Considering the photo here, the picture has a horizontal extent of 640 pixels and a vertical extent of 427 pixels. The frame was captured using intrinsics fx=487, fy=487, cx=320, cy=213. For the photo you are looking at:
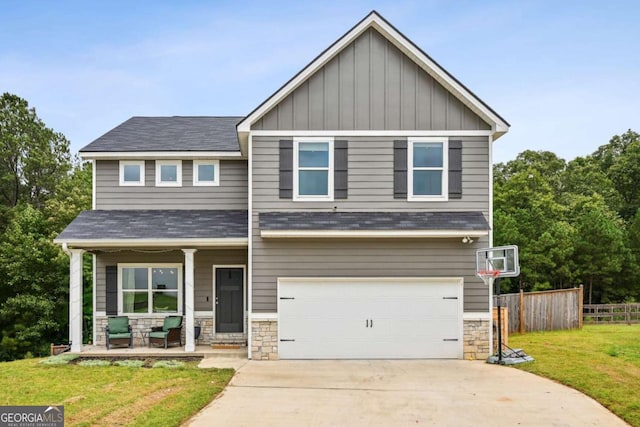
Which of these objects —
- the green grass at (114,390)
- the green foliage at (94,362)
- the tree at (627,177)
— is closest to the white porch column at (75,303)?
the green foliage at (94,362)

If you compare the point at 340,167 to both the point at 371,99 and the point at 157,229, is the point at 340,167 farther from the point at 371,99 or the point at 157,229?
the point at 157,229

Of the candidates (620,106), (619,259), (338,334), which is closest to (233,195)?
(338,334)

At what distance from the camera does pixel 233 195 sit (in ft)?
45.8

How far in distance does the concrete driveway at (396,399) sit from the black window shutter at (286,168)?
158 inches

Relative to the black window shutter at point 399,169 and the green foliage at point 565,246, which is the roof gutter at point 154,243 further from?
the green foliage at point 565,246

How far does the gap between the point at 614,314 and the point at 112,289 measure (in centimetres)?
1857

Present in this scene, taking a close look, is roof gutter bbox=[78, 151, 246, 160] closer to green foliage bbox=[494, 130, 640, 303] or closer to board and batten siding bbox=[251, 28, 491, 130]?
board and batten siding bbox=[251, 28, 491, 130]

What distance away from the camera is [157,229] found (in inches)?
485

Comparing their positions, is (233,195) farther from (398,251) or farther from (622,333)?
(622,333)

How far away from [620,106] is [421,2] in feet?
94.4

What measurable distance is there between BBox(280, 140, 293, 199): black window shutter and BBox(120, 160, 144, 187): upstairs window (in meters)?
4.78

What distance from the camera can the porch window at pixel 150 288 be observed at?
43.9 ft

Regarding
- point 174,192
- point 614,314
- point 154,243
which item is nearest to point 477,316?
point 154,243

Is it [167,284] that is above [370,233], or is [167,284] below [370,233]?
below
